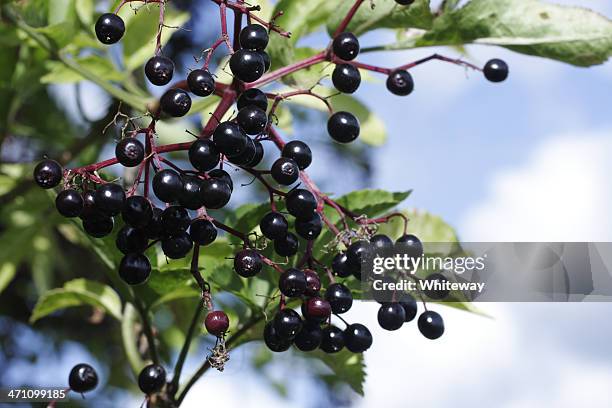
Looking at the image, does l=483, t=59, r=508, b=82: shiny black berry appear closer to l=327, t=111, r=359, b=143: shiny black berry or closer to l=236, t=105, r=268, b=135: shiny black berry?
l=327, t=111, r=359, b=143: shiny black berry

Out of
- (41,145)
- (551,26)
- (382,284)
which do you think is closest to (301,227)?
(382,284)

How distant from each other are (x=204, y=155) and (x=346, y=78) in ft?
1.05

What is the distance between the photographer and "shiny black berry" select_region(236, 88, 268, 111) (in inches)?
49.1

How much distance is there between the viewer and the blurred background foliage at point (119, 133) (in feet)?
4.99

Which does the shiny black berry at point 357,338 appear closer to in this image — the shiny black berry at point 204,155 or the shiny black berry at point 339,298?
the shiny black berry at point 339,298

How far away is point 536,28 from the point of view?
5.07 feet

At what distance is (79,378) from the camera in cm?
158

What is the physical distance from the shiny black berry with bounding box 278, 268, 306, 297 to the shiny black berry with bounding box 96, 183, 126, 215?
26 cm

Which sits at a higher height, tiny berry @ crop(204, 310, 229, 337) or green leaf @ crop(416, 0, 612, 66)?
green leaf @ crop(416, 0, 612, 66)

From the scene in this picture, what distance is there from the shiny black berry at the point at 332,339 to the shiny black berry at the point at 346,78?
1.31 feet

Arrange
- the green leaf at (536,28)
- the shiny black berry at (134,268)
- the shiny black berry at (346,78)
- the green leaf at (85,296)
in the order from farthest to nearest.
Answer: the green leaf at (85,296), the green leaf at (536,28), the shiny black berry at (346,78), the shiny black berry at (134,268)

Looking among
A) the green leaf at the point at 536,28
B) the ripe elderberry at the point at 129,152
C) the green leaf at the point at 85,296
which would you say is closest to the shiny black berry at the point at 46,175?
the ripe elderberry at the point at 129,152

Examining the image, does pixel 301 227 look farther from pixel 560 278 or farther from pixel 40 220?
pixel 40 220

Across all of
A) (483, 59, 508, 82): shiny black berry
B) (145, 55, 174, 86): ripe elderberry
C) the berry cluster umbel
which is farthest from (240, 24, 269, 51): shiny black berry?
Result: (483, 59, 508, 82): shiny black berry
